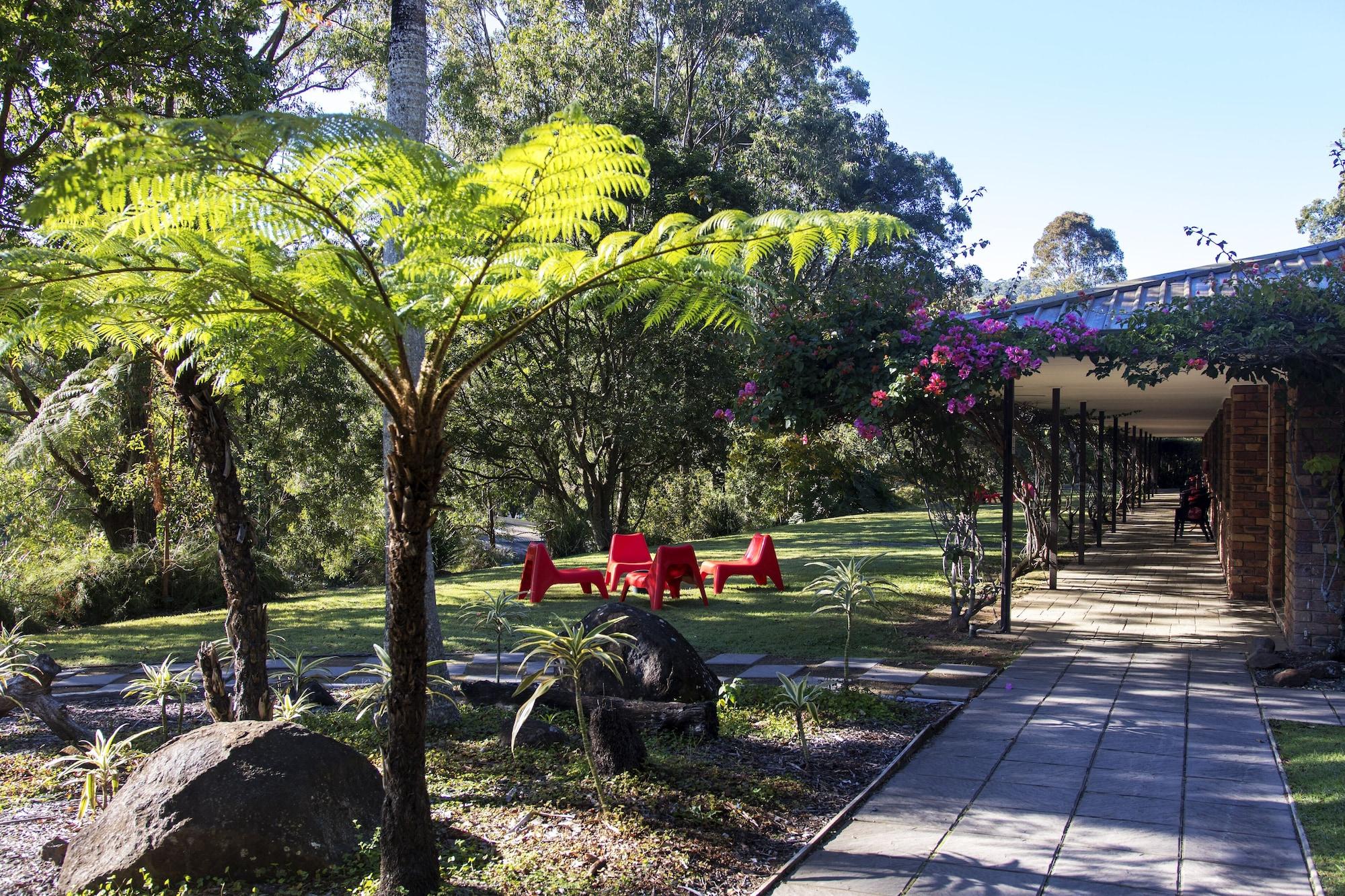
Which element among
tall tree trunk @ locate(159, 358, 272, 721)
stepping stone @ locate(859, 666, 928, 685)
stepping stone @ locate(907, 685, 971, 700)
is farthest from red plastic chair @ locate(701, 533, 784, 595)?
tall tree trunk @ locate(159, 358, 272, 721)

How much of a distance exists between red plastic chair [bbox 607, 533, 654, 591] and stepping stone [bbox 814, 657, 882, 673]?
432 cm

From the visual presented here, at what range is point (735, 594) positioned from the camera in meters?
11.8

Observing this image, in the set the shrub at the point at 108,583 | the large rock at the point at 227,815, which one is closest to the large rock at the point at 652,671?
the large rock at the point at 227,815

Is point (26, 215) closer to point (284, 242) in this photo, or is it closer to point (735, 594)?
point (284, 242)

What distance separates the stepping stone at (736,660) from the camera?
7820 millimetres

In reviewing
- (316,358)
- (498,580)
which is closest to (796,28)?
(316,358)

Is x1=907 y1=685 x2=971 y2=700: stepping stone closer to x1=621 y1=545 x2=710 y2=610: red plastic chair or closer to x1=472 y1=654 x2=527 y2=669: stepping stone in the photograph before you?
x1=472 y1=654 x2=527 y2=669: stepping stone

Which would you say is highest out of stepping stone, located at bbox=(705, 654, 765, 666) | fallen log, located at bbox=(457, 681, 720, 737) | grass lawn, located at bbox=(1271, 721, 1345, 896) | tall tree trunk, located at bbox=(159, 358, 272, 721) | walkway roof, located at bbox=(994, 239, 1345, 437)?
walkway roof, located at bbox=(994, 239, 1345, 437)

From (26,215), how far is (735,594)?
9798 millimetres

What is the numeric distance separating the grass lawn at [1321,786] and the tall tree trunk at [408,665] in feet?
10.5

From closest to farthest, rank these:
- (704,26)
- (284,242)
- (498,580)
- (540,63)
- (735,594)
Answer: (284,242)
(735,594)
(498,580)
(540,63)
(704,26)

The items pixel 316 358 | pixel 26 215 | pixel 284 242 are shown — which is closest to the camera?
pixel 26 215

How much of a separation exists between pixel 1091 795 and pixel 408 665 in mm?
3242

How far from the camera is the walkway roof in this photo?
8.02 m
